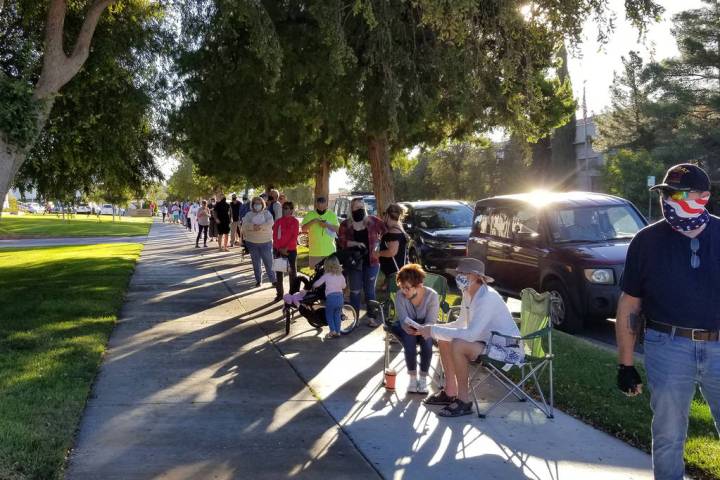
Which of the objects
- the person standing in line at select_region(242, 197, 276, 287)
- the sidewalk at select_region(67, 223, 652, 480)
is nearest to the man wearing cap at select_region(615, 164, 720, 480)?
the sidewalk at select_region(67, 223, 652, 480)

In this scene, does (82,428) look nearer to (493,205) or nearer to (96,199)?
(493,205)

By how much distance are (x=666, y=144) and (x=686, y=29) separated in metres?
7.00

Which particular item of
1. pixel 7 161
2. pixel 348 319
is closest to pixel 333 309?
pixel 348 319

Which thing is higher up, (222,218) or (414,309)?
(222,218)

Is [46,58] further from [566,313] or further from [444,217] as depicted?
[444,217]

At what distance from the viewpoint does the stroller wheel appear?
10328mm

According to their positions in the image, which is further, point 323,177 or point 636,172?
point 636,172

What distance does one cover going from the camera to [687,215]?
416cm

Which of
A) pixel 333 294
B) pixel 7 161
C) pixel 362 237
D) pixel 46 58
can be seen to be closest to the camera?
pixel 7 161

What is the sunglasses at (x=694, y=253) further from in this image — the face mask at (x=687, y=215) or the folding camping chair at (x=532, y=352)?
the folding camping chair at (x=532, y=352)

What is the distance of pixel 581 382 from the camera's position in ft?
25.1

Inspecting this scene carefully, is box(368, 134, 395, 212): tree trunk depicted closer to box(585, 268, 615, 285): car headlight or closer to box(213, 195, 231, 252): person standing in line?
box(585, 268, 615, 285): car headlight

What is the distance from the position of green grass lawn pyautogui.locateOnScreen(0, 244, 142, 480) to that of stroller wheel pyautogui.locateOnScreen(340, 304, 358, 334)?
296 centimetres

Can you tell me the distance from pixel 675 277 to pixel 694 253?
0.51ft
